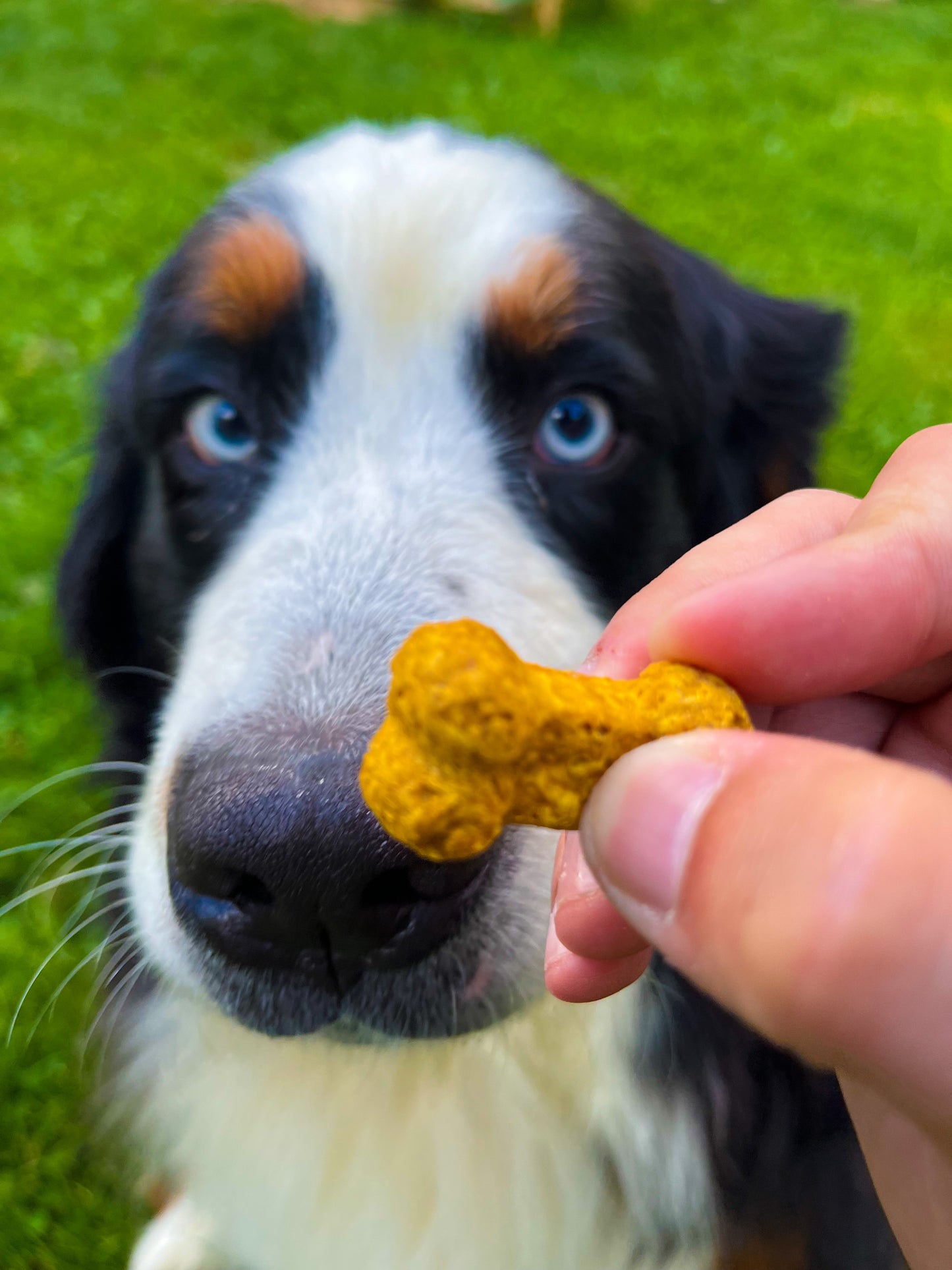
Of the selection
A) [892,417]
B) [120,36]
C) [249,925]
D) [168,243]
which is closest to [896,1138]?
[249,925]

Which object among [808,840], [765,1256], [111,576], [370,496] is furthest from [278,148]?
[808,840]

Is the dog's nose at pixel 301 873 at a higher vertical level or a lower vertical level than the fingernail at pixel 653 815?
lower

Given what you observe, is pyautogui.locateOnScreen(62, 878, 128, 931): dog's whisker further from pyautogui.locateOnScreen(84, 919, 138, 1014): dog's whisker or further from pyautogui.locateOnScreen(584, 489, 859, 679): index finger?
pyautogui.locateOnScreen(584, 489, 859, 679): index finger

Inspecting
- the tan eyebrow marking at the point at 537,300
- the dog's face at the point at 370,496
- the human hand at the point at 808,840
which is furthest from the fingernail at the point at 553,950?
the tan eyebrow marking at the point at 537,300

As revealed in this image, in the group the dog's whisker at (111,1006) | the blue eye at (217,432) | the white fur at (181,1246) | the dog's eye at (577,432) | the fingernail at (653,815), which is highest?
the fingernail at (653,815)

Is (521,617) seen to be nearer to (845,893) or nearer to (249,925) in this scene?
(249,925)

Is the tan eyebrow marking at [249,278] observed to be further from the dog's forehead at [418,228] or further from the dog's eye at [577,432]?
the dog's eye at [577,432]

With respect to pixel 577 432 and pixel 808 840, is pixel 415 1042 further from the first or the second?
pixel 577 432
